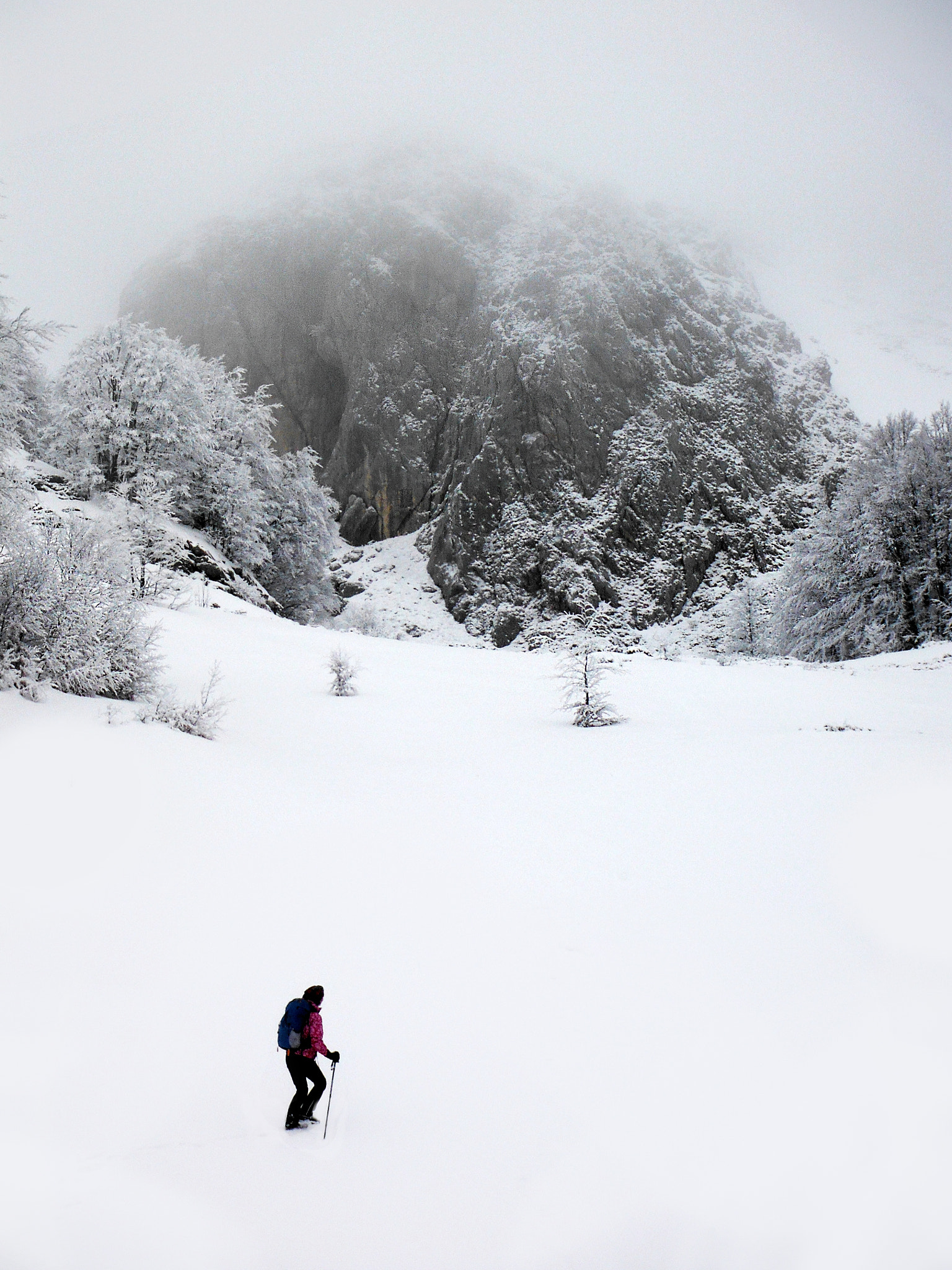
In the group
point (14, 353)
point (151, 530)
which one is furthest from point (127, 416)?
point (14, 353)

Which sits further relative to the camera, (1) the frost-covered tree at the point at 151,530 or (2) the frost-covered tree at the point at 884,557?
(2) the frost-covered tree at the point at 884,557

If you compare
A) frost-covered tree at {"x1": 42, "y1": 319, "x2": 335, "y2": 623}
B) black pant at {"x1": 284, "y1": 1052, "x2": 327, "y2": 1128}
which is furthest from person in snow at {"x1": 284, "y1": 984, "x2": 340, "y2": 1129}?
frost-covered tree at {"x1": 42, "y1": 319, "x2": 335, "y2": 623}

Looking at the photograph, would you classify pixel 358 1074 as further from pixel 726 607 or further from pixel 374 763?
pixel 726 607

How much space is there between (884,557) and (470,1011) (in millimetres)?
24477

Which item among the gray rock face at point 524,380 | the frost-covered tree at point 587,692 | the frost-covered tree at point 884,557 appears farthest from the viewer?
the gray rock face at point 524,380

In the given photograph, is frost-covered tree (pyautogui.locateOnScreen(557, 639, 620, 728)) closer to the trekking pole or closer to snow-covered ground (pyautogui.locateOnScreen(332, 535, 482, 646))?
the trekking pole

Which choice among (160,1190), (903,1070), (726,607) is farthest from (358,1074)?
(726,607)

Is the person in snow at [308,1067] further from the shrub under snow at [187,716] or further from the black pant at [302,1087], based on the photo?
the shrub under snow at [187,716]

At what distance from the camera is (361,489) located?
63.0 metres

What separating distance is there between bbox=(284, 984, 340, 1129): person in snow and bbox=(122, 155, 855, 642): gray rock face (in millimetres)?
44885

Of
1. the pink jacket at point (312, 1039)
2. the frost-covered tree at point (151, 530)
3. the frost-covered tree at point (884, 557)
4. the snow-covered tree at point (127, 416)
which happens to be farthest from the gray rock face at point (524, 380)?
the pink jacket at point (312, 1039)

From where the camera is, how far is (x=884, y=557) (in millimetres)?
22219

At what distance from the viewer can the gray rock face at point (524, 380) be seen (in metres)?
50.9

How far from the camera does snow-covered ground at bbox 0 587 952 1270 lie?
8.18ft
